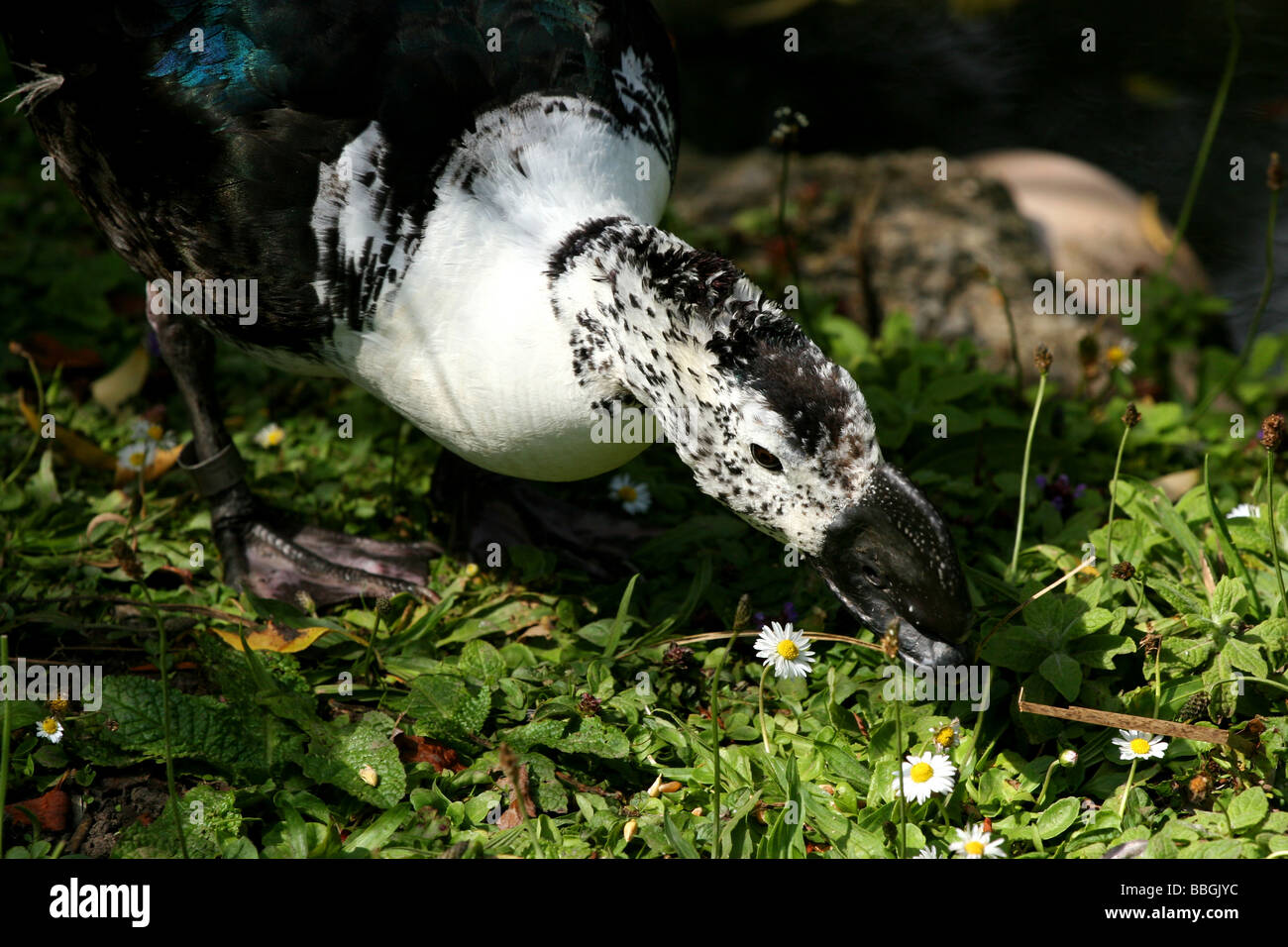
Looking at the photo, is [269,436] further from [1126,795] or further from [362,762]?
[1126,795]

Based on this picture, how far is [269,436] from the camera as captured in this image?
157 inches

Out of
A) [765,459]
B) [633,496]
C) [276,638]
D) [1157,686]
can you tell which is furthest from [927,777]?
[276,638]

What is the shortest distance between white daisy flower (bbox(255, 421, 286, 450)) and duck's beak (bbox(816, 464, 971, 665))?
2.21 meters

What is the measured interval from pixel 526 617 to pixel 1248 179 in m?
5.18

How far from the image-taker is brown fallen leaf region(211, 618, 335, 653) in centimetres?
304

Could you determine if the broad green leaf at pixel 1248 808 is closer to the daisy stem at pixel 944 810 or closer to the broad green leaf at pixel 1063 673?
the broad green leaf at pixel 1063 673

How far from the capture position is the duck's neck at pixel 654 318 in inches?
96.5

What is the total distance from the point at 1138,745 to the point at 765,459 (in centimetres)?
107

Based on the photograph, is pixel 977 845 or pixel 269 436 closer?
pixel 977 845

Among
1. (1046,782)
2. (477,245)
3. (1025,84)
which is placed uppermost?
(1025,84)

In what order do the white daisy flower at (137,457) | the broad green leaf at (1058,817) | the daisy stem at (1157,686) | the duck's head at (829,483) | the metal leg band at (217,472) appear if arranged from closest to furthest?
Answer: 1. the duck's head at (829,483)
2. the broad green leaf at (1058,817)
3. the daisy stem at (1157,686)
4. the metal leg band at (217,472)
5. the white daisy flower at (137,457)

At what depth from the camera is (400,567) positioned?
3543mm

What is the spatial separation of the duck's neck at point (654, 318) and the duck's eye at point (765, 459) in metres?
0.09

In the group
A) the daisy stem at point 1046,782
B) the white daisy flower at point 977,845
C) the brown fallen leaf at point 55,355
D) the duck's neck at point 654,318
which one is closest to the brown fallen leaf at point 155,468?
the brown fallen leaf at point 55,355
